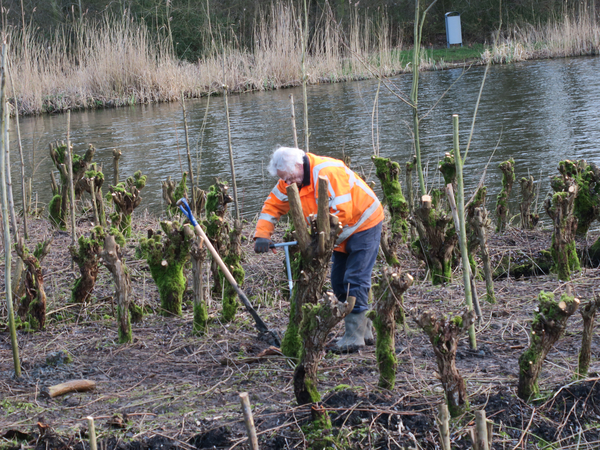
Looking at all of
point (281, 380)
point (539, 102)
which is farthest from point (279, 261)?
point (539, 102)

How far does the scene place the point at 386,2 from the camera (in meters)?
27.0

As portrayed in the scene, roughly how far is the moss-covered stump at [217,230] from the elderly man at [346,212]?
0.45 metres

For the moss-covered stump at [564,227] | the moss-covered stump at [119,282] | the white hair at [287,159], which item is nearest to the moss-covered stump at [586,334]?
the moss-covered stump at [564,227]

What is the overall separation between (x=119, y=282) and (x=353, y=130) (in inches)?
310

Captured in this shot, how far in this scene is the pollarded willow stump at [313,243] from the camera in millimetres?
2838

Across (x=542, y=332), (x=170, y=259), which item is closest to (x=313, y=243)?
(x=542, y=332)

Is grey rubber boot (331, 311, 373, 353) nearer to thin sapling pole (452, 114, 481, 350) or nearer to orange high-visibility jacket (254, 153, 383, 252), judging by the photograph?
orange high-visibility jacket (254, 153, 383, 252)

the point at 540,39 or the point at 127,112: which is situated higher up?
the point at 540,39

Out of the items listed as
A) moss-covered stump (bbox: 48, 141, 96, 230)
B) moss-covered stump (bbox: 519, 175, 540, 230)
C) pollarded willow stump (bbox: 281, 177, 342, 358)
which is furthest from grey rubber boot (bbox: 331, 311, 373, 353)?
moss-covered stump (bbox: 48, 141, 96, 230)

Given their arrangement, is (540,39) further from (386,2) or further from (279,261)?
(279,261)

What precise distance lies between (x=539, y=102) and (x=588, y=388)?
10.4 m

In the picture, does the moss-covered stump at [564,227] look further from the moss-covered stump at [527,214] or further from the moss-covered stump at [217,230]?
the moss-covered stump at [217,230]

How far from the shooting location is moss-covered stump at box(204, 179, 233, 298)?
4.22 m

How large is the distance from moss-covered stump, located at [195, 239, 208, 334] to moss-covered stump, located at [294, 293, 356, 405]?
3.79 ft
